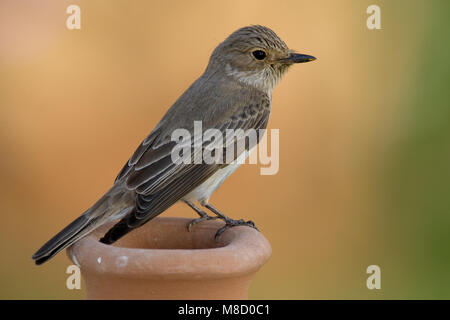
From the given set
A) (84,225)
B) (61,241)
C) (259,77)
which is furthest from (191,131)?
(61,241)

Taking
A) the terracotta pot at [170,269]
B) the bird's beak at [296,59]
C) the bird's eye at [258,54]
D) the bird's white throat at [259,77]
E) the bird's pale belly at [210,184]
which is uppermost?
the bird's eye at [258,54]

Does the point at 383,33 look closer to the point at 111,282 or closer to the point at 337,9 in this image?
the point at 337,9

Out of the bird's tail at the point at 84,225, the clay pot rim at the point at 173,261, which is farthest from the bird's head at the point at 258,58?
the clay pot rim at the point at 173,261

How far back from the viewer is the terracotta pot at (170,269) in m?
2.53

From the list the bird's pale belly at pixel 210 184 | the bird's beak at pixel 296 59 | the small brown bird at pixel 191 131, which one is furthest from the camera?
the bird's beak at pixel 296 59

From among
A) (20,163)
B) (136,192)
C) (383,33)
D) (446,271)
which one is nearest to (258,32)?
(136,192)

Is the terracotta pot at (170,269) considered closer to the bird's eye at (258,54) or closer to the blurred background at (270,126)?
the bird's eye at (258,54)

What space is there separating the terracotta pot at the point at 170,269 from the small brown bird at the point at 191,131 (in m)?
0.28

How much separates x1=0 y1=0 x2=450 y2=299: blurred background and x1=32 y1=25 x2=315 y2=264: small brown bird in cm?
137

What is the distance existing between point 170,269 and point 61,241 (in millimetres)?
727

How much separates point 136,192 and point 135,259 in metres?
0.82

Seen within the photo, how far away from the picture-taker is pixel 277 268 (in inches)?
218

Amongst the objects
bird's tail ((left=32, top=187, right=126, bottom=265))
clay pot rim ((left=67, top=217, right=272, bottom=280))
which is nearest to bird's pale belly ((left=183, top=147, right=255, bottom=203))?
bird's tail ((left=32, top=187, right=126, bottom=265))

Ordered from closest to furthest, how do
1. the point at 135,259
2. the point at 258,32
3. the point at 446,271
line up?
the point at 135,259, the point at 258,32, the point at 446,271
